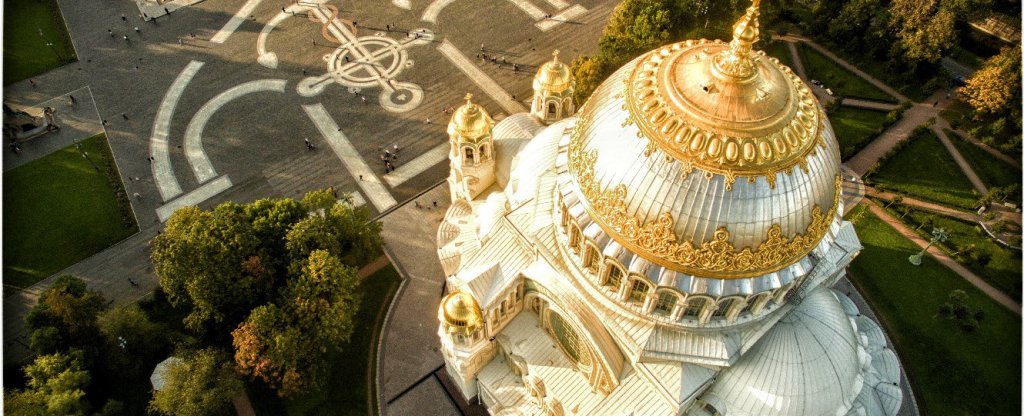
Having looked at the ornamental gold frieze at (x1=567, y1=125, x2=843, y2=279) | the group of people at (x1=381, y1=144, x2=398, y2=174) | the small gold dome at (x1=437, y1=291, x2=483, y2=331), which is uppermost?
the ornamental gold frieze at (x1=567, y1=125, x2=843, y2=279)

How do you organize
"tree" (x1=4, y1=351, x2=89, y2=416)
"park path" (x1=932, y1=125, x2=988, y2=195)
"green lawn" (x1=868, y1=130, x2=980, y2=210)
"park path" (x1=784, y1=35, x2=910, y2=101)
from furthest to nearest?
1. "park path" (x1=784, y1=35, x2=910, y2=101)
2. "park path" (x1=932, y1=125, x2=988, y2=195)
3. "green lawn" (x1=868, y1=130, x2=980, y2=210)
4. "tree" (x1=4, y1=351, x2=89, y2=416)

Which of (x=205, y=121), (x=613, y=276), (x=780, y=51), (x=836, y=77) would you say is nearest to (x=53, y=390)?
(x=205, y=121)

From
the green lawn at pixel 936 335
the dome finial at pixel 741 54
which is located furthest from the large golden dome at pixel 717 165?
the green lawn at pixel 936 335

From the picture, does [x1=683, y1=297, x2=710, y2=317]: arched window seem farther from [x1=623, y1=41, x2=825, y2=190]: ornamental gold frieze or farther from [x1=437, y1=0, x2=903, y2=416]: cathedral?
[x1=623, y1=41, x2=825, y2=190]: ornamental gold frieze

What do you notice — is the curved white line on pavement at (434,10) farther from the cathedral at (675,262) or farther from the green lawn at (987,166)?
the green lawn at (987,166)

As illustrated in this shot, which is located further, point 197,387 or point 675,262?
point 197,387

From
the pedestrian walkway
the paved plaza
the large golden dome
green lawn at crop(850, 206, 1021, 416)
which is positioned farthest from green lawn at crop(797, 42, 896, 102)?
the pedestrian walkway

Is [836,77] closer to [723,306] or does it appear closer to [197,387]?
[723,306]

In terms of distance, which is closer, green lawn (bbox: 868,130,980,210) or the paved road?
green lawn (bbox: 868,130,980,210)
